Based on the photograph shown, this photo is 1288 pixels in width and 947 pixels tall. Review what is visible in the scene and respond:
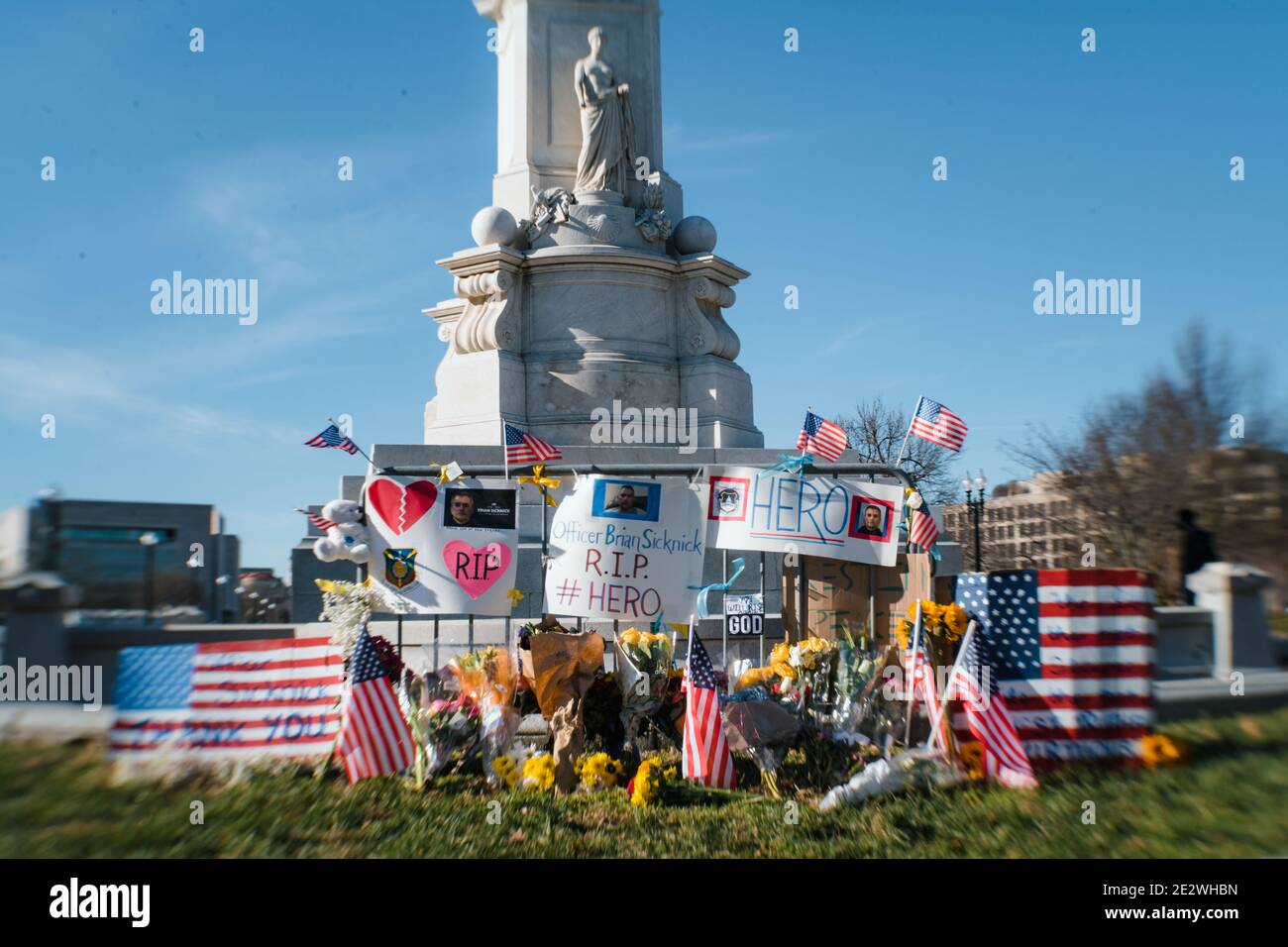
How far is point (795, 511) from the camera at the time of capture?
818 centimetres

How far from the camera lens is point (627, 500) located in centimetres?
800

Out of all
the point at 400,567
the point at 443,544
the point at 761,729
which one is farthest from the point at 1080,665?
the point at 400,567

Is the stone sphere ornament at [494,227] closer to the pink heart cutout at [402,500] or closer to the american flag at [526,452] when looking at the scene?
the american flag at [526,452]

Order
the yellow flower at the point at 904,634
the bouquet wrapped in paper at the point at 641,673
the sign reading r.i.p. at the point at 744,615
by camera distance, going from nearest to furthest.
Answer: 1. the bouquet wrapped in paper at the point at 641,673
2. the yellow flower at the point at 904,634
3. the sign reading r.i.p. at the point at 744,615

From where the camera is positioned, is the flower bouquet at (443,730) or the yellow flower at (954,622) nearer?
the flower bouquet at (443,730)

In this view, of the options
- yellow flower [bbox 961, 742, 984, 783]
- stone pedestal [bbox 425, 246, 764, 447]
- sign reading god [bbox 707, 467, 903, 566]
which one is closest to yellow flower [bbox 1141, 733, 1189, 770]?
yellow flower [bbox 961, 742, 984, 783]

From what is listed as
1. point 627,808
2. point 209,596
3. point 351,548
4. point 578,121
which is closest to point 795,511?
point 627,808

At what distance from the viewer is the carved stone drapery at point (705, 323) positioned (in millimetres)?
17000

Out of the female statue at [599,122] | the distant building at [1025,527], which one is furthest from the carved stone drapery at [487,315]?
the distant building at [1025,527]

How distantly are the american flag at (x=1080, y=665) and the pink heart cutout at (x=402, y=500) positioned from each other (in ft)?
12.8

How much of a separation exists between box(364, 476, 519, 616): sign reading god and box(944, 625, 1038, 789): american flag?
3136 millimetres

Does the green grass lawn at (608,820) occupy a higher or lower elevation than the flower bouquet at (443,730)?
lower

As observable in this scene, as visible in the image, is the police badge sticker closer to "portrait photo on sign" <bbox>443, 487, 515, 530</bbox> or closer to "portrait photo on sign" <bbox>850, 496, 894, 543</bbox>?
"portrait photo on sign" <bbox>443, 487, 515, 530</bbox>
